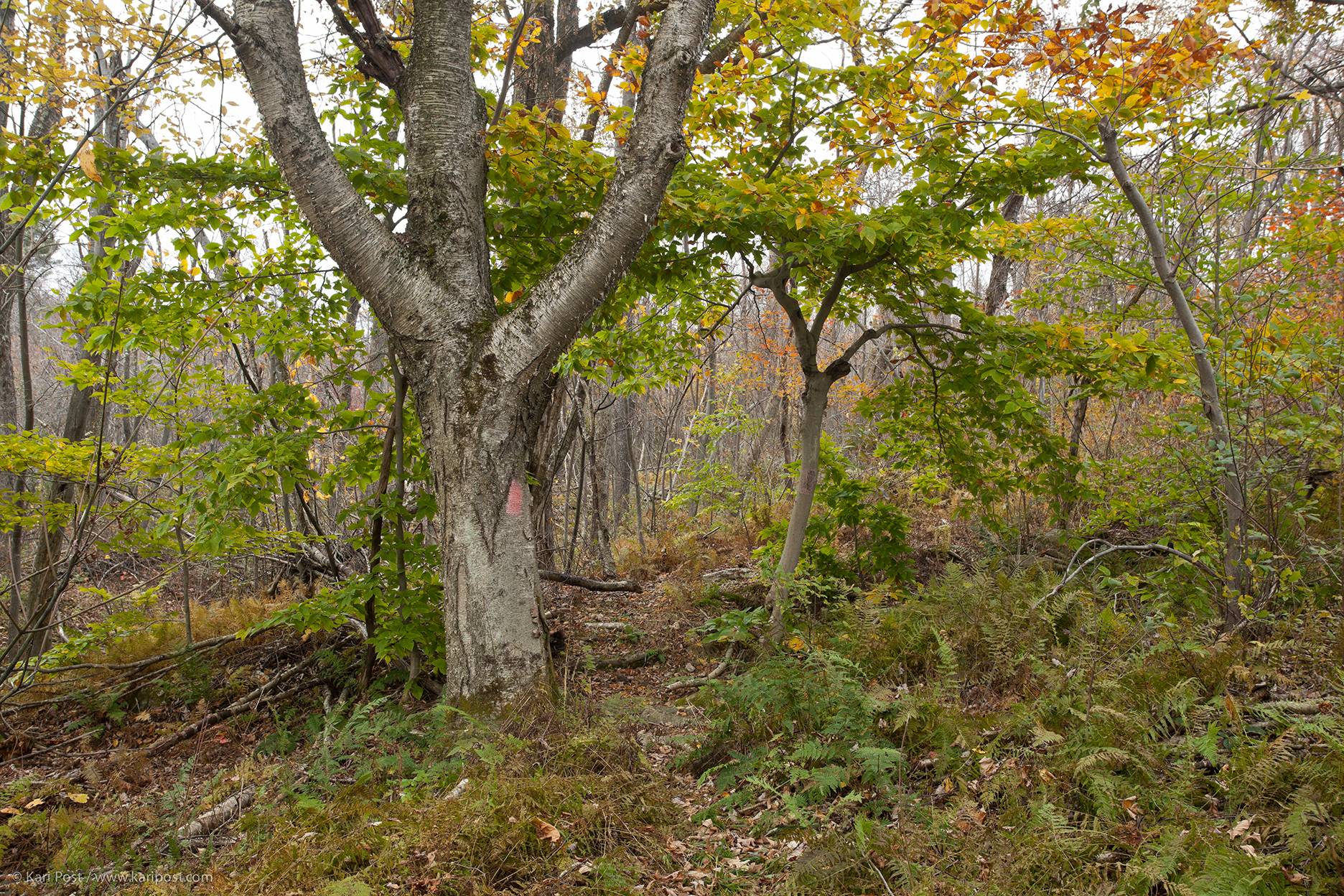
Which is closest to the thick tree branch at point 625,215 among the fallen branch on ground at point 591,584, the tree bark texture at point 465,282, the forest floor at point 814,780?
the tree bark texture at point 465,282

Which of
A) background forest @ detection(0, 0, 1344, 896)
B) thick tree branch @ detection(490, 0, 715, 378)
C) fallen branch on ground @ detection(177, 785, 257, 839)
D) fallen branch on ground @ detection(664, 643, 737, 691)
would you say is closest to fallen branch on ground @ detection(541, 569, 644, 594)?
background forest @ detection(0, 0, 1344, 896)

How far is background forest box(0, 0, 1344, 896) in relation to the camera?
3.02 metres

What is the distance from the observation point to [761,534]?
255 inches

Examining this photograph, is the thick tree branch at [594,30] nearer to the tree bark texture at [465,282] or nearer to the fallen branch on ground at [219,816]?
the tree bark texture at [465,282]

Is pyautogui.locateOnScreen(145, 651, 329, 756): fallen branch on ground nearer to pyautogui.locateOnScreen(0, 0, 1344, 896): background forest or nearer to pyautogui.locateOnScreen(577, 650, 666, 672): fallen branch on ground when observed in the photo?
pyautogui.locateOnScreen(0, 0, 1344, 896): background forest

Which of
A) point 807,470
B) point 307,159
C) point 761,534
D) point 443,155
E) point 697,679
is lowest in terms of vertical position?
point 697,679

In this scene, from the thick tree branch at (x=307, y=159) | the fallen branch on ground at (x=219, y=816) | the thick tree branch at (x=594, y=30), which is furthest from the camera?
the thick tree branch at (x=594, y=30)

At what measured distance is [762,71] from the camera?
199 inches

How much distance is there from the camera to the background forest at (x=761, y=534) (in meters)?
3.02

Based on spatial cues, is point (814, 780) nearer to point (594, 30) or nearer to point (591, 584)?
point (591, 584)

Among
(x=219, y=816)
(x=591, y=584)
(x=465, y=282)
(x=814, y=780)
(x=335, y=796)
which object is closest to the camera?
(x=814, y=780)

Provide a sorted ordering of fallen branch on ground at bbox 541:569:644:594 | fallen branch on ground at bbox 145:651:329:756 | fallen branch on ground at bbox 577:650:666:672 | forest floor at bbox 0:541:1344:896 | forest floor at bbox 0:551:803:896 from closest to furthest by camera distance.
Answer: forest floor at bbox 0:541:1344:896 → forest floor at bbox 0:551:803:896 → fallen branch on ground at bbox 145:651:329:756 → fallen branch on ground at bbox 577:650:666:672 → fallen branch on ground at bbox 541:569:644:594

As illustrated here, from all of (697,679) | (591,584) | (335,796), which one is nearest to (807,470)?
(697,679)

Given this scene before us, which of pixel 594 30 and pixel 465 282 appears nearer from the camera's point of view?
pixel 465 282
